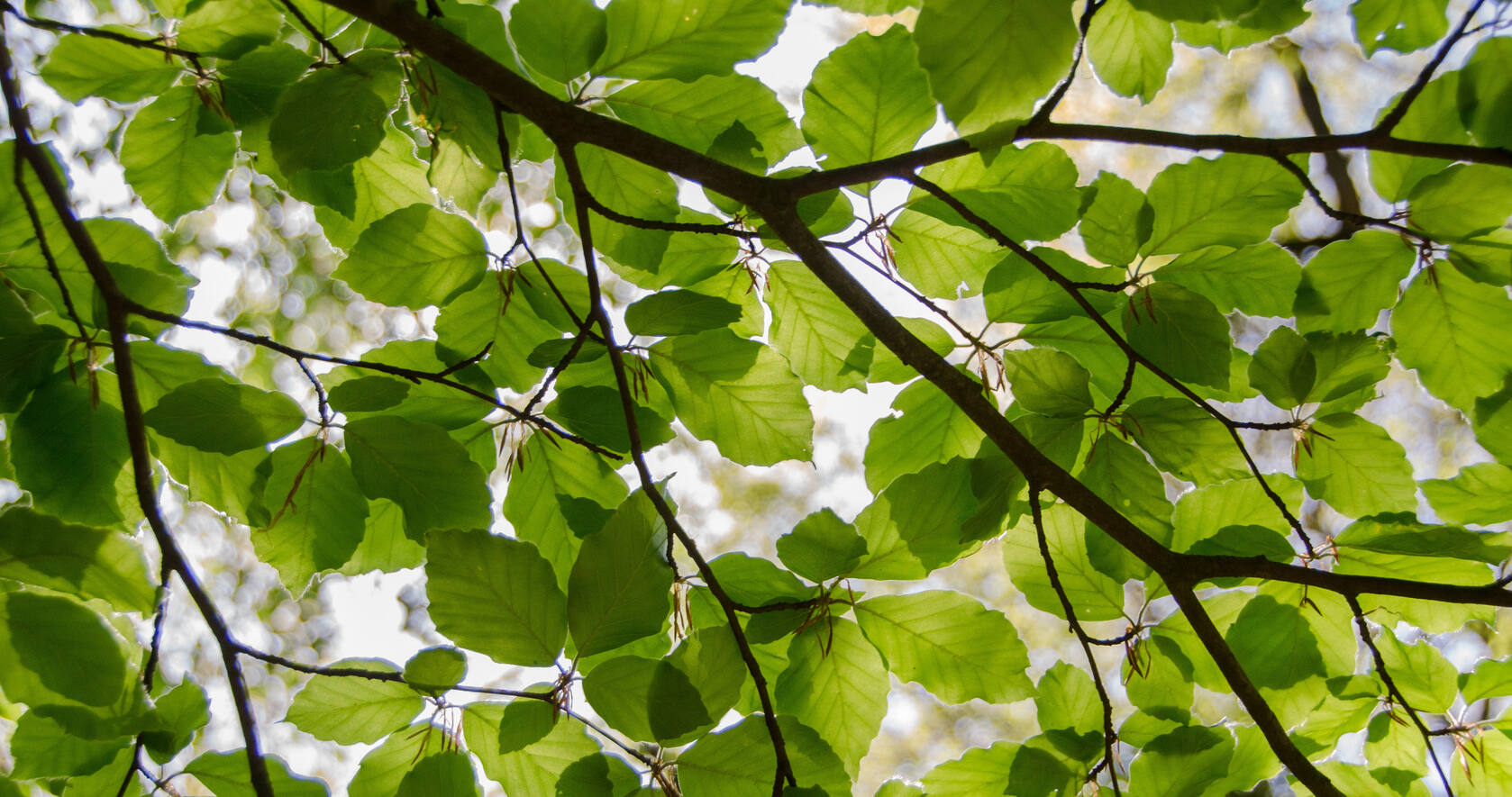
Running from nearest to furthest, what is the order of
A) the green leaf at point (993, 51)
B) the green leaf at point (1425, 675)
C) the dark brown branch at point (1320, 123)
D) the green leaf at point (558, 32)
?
the green leaf at point (993, 51), the green leaf at point (558, 32), the green leaf at point (1425, 675), the dark brown branch at point (1320, 123)

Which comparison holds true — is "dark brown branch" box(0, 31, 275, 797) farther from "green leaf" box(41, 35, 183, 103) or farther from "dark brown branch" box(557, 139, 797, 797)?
"dark brown branch" box(557, 139, 797, 797)

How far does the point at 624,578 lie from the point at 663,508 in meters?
0.06

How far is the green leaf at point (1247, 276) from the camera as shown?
35.5 inches

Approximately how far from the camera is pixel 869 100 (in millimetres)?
841

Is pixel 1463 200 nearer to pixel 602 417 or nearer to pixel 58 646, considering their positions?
pixel 602 417

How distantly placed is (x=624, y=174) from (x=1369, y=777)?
1127 mm

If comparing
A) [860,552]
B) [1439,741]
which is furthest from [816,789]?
[1439,741]

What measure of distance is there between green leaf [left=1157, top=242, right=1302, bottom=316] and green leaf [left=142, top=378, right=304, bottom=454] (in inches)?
34.5

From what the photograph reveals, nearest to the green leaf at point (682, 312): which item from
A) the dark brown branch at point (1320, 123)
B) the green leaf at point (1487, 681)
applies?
the green leaf at point (1487, 681)

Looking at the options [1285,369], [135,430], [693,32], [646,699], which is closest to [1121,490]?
[1285,369]

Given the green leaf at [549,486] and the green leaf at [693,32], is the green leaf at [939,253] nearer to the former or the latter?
the green leaf at [693,32]

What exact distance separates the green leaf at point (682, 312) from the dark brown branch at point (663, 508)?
0.04 meters

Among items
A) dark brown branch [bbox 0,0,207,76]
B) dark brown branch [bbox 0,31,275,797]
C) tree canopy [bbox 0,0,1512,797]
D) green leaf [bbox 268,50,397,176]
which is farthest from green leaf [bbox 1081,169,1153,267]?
dark brown branch [bbox 0,0,207,76]

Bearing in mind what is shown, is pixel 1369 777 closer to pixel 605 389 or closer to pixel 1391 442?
pixel 1391 442
